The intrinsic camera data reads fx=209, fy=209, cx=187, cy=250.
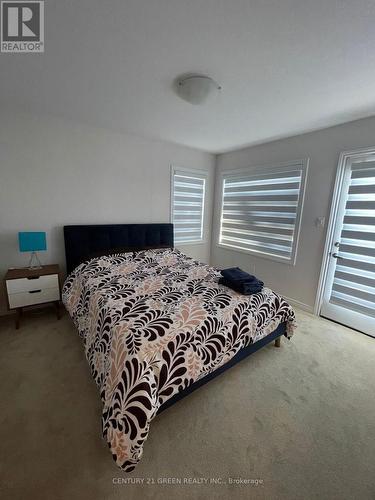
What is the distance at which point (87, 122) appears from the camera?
9.00 feet

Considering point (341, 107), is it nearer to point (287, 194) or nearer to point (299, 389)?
point (287, 194)

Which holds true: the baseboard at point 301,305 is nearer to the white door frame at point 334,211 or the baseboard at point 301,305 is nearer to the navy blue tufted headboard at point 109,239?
the white door frame at point 334,211

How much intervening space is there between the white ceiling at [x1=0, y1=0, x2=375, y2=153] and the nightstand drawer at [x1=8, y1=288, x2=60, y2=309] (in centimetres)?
207

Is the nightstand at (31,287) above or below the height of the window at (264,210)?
below

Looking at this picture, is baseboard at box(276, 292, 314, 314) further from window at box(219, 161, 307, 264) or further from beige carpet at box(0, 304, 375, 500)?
beige carpet at box(0, 304, 375, 500)

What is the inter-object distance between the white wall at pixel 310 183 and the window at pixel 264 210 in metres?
0.12

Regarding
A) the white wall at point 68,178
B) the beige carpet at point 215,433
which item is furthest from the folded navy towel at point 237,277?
the white wall at point 68,178

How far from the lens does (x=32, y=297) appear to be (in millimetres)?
2465

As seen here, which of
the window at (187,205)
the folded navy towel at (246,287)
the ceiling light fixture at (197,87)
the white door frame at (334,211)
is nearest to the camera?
the ceiling light fixture at (197,87)

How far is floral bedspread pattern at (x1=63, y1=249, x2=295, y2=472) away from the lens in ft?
3.72

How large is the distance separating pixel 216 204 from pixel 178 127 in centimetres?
183

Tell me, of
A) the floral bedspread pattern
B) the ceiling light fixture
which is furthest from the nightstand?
the ceiling light fixture

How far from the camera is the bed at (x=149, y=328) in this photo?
3.76 feet

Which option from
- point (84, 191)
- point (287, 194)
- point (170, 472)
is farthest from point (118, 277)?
point (287, 194)
